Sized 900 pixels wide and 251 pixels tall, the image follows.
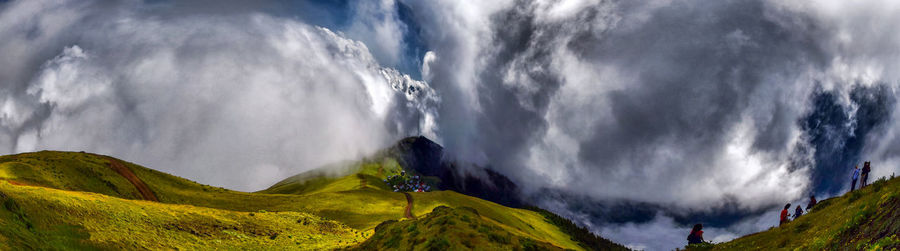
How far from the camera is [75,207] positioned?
39.8 metres

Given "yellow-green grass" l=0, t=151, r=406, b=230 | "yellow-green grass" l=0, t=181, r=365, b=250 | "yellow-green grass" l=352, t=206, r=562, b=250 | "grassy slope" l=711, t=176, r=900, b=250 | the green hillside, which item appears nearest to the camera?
"grassy slope" l=711, t=176, r=900, b=250

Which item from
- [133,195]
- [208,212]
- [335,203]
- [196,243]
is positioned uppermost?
[335,203]

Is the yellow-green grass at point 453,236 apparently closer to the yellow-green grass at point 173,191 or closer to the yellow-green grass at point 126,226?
the yellow-green grass at point 126,226

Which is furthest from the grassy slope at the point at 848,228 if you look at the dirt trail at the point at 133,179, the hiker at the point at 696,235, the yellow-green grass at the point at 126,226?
the dirt trail at the point at 133,179

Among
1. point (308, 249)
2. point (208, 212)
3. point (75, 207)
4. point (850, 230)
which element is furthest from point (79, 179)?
point (850, 230)

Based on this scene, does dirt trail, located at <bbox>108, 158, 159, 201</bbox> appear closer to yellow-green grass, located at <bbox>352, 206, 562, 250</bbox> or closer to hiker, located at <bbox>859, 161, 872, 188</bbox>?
yellow-green grass, located at <bbox>352, 206, 562, 250</bbox>

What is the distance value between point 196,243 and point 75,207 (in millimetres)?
10143

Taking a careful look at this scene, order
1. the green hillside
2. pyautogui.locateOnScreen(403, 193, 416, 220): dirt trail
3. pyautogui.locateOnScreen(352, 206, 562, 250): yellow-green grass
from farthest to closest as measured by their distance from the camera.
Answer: pyautogui.locateOnScreen(403, 193, 416, 220): dirt trail
the green hillside
pyautogui.locateOnScreen(352, 206, 562, 250): yellow-green grass

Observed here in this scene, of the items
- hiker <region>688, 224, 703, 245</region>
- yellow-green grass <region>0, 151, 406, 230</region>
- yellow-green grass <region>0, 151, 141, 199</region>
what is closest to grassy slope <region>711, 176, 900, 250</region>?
hiker <region>688, 224, 703, 245</region>

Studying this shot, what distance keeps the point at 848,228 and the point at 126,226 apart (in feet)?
171

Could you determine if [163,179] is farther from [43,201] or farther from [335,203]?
[43,201]

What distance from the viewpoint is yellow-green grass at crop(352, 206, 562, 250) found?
1026 inches

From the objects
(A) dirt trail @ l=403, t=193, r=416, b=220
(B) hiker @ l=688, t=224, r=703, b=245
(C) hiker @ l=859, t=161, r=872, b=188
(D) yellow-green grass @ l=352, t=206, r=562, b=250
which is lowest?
(D) yellow-green grass @ l=352, t=206, r=562, b=250

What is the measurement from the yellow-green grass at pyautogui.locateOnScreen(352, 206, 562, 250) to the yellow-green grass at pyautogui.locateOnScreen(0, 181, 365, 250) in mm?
22263
